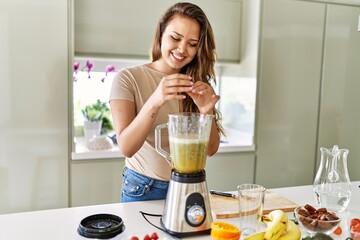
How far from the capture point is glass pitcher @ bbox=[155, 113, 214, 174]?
103 centimetres

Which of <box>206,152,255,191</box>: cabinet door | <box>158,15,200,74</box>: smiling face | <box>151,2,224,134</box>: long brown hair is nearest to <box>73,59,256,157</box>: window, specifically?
<box>206,152,255,191</box>: cabinet door

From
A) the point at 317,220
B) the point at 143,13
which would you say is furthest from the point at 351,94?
the point at 317,220

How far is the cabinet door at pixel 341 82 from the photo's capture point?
274 cm

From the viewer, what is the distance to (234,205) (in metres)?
1.22

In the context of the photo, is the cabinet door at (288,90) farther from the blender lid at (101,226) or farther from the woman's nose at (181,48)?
the blender lid at (101,226)

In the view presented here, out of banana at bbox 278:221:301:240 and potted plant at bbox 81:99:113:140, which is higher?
potted plant at bbox 81:99:113:140

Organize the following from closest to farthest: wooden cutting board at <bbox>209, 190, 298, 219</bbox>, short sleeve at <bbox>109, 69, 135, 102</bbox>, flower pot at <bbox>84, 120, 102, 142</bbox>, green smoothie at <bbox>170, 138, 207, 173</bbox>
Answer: green smoothie at <bbox>170, 138, 207, 173</bbox>
wooden cutting board at <bbox>209, 190, 298, 219</bbox>
short sleeve at <bbox>109, 69, 135, 102</bbox>
flower pot at <bbox>84, 120, 102, 142</bbox>

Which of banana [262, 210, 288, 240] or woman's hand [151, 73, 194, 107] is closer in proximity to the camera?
banana [262, 210, 288, 240]

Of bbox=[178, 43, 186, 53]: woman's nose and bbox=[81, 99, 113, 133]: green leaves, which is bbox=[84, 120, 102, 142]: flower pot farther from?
bbox=[178, 43, 186, 53]: woman's nose

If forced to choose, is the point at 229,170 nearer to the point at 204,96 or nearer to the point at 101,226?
the point at 204,96

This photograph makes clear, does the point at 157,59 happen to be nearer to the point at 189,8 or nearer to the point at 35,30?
the point at 189,8

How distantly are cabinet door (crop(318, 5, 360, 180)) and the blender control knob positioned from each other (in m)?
2.04

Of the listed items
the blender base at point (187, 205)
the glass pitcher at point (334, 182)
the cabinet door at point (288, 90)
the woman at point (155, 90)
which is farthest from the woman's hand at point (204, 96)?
the cabinet door at point (288, 90)

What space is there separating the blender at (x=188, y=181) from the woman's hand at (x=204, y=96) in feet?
0.45
